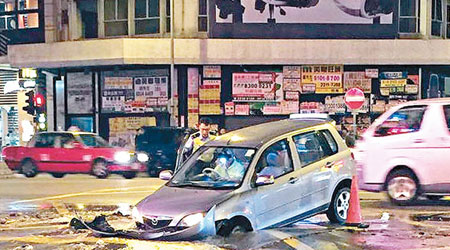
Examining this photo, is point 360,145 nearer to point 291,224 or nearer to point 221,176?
point 291,224

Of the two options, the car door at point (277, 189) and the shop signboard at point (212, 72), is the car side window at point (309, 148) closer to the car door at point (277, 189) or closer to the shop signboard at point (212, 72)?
the car door at point (277, 189)

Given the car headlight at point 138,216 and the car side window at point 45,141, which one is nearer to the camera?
the car headlight at point 138,216

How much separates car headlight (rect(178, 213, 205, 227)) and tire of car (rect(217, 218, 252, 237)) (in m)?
0.36

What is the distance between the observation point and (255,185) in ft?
26.8

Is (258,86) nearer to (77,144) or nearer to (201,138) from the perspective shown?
(77,144)

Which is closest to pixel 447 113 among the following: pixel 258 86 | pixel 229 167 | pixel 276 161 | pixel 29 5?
pixel 276 161

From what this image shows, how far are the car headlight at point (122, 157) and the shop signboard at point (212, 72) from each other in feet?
29.2

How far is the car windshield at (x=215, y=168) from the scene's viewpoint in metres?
8.31

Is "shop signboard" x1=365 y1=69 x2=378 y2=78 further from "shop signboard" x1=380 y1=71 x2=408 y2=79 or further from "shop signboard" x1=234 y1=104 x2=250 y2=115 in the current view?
"shop signboard" x1=234 y1=104 x2=250 y2=115

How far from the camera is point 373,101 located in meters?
28.0

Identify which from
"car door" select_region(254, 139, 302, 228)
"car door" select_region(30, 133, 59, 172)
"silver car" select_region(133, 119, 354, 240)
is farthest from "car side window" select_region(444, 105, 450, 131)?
"car door" select_region(30, 133, 59, 172)

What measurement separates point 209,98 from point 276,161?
19405 millimetres

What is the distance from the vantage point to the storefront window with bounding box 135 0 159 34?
2884 centimetres

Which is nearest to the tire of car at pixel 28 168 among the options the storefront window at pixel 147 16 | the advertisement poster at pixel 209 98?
the advertisement poster at pixel 209 98
